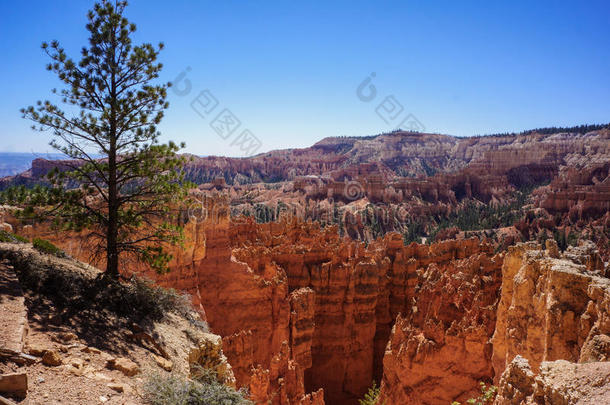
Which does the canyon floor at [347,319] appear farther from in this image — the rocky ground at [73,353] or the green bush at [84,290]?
the green bush at [84,290]

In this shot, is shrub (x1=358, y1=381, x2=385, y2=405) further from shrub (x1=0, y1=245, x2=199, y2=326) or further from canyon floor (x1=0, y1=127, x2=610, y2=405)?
shrub (x1=0, y1=245, x2=199, y2=326)

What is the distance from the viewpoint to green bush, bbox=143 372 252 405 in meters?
5.31

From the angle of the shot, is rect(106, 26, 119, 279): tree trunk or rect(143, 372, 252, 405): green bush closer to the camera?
rect(143, 372, 252, 405): green bush

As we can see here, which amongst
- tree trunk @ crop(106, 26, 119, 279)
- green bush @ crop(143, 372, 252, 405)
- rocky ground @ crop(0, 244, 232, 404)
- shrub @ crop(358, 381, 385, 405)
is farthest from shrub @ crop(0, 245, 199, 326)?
shrub @ crop(358, 381, 385, 405)

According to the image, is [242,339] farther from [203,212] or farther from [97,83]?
[97,83]

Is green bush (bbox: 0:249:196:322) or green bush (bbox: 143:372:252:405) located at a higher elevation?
green bush (bbox: 0:249:196:322)

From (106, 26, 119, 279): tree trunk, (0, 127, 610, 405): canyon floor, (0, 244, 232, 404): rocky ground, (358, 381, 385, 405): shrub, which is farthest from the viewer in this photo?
(358, 381, 385, 405): shrub

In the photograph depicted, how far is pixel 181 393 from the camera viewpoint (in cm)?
552

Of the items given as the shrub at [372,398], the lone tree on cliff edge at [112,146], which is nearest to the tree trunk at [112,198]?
the lone tree on cliff edge at [112,146]

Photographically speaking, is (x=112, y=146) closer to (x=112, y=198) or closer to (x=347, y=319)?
(x=112, y=198)

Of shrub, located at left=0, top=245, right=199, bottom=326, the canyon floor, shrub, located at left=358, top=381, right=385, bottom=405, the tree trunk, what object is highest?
the tree trunk

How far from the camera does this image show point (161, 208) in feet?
31.9

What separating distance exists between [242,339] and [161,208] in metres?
7.18

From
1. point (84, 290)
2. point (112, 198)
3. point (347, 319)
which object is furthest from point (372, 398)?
point (84, 290)
